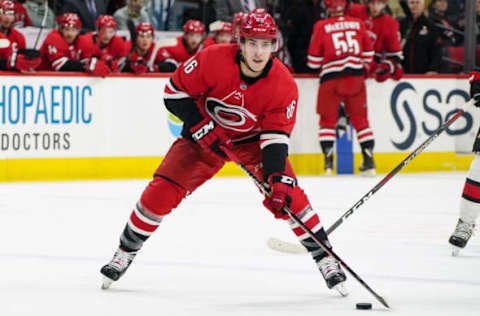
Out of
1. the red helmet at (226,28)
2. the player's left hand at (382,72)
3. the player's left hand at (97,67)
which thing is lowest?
the player's left hand at (382,72)

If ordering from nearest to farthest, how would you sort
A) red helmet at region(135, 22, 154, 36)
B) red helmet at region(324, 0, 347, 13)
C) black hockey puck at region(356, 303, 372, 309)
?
black hockey puck at region(356, 303, 372, 309) → red helmet at region(324, 0, 347, 13) → red helmet at region(135, 22, 154, 36)

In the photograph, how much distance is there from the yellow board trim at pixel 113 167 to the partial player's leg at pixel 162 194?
12.4 feet

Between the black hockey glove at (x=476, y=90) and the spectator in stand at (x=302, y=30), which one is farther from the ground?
the black hockey glove at (x=476, y=90)

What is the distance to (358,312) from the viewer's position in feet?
10.1

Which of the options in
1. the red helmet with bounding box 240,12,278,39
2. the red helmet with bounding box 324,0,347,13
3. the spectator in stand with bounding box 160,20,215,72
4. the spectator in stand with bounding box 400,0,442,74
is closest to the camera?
the red helmet with bounding box 240,12,278,39

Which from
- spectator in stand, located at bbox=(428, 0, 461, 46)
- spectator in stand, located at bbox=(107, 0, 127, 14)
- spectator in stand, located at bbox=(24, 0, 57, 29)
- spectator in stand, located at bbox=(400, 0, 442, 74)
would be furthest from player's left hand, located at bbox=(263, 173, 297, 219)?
spectator in stand, located at bbox=(428, 0, 461, 46)

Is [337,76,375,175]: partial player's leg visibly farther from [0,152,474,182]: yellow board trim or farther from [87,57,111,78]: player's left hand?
[87,57,111,78]: player's left hand

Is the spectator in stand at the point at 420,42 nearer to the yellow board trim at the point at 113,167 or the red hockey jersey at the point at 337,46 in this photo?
the yellow board trim at the point at 113,167

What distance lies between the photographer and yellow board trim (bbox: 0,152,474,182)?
278 inches

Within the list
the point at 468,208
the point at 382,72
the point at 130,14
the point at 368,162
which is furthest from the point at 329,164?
the point at 468,208

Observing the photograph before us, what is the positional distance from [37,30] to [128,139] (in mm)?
1256

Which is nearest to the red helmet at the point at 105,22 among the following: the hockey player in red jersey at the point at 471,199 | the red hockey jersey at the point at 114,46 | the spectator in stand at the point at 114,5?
the red hockey jersey at the point at 114,46

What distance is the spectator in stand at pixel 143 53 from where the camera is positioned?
7586mm

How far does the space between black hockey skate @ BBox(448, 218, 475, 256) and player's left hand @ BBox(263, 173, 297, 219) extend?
4.22ft
